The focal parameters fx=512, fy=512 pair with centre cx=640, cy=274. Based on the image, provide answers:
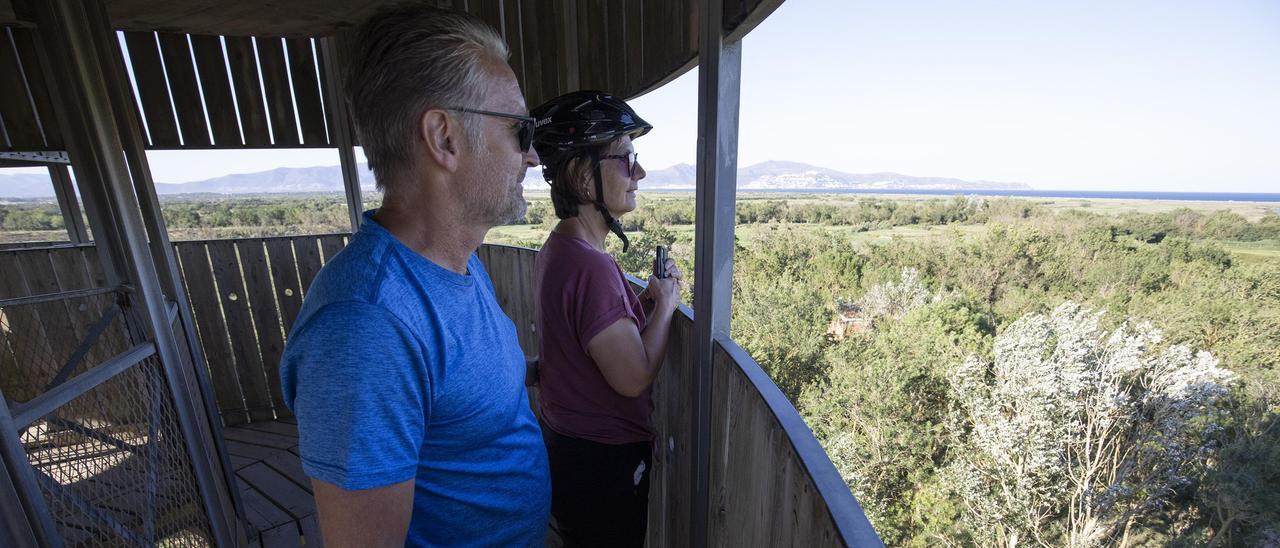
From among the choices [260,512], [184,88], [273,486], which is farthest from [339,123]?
[260,512]

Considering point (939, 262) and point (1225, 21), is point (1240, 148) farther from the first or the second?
point (939, 262)

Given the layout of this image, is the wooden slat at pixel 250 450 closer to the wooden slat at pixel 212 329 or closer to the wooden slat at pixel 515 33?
the wooden slat at pixel 212 329

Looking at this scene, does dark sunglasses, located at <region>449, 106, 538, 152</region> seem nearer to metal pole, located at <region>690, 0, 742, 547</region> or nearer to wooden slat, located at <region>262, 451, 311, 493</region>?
metal pole, located at <region>690, 0, 742, 547</region>

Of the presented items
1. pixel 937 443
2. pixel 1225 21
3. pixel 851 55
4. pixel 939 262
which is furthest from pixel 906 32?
pixel 937 443

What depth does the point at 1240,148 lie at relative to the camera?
29.2 meters

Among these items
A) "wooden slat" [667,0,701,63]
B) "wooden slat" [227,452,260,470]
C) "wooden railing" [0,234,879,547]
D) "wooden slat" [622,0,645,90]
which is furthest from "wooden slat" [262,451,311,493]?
"wooden slat" [667,0,701,63]

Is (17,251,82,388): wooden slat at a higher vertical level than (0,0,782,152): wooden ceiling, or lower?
lower

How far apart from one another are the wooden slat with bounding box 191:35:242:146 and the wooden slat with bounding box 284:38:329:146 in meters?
0.44

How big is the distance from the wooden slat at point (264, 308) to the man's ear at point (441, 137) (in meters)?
4.33

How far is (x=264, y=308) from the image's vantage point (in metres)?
4.39

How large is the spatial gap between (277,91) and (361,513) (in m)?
4.42

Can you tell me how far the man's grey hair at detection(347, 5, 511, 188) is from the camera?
928 millimetres

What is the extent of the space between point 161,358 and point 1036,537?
2867 centimetres

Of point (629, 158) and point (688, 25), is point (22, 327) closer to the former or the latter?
point (629, 158)
